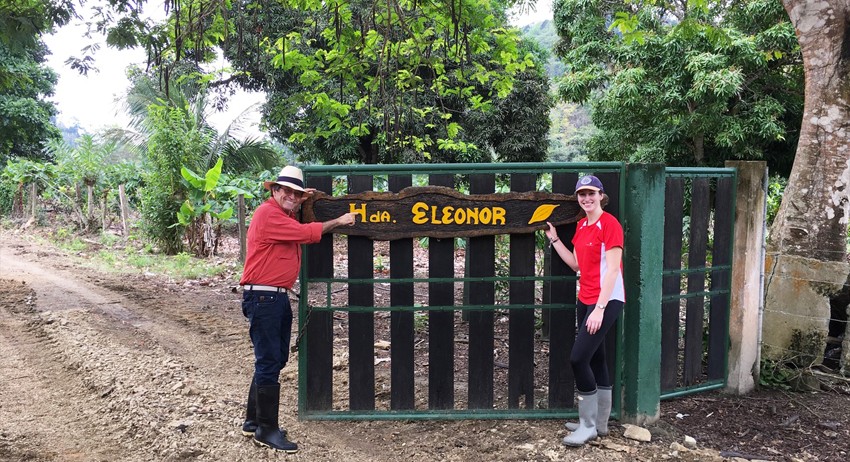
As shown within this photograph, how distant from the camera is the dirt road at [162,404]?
4.21 m

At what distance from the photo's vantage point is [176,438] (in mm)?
4406

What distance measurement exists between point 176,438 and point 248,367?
1.88m

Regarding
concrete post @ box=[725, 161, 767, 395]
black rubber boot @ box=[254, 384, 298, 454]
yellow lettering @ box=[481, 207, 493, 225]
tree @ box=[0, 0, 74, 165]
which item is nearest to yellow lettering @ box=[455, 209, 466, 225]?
yellow lettering @ box=[481, 207, 493, 225]

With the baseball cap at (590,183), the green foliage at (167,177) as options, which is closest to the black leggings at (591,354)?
the baseball cap at (590,183)

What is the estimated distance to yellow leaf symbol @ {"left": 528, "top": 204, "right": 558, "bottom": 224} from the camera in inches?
174

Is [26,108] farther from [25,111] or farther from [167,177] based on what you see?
[167,177]

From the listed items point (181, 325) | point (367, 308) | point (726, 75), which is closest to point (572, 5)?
point (726, 75)

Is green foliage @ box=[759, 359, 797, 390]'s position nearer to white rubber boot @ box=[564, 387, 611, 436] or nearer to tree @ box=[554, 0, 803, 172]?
white rubber boot @ box=[564, 387, 611, 436]

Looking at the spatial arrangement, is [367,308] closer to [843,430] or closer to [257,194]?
[843,430]

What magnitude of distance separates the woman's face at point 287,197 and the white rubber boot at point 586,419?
2316 mm

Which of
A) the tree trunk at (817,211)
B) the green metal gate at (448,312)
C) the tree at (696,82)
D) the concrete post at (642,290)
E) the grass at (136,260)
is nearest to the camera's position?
the concrete post at (642,290)

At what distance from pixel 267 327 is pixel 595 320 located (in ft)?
6.95

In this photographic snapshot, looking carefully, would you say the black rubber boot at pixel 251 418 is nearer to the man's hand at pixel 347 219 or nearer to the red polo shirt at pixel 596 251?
the man's hand at pixel 347 219

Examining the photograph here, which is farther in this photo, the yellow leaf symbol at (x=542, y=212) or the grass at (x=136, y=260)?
the grass at (x=136, y=260)
